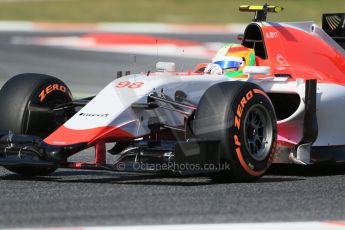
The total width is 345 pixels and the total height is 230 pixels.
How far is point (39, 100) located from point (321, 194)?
281 cm

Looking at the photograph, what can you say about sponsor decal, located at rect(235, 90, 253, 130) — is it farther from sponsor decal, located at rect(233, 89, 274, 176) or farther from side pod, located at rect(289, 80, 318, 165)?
side pod, located at rect(289, 80, 318, 165)

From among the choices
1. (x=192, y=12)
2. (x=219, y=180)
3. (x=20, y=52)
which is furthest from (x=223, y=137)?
(x=192, y=12)

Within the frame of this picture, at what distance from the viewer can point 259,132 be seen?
8172 millimetres

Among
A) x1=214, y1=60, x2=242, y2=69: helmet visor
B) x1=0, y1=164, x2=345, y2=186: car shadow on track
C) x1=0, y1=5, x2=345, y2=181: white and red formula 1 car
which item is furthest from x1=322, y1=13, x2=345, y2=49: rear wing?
x1=0, y1=164, x2=345, y2=186: car shadow on track

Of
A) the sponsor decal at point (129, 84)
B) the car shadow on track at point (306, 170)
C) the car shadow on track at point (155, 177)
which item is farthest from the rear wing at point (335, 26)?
the sponsor decal at point (129, 84)

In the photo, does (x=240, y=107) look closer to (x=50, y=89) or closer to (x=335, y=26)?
(x=50, y=89)

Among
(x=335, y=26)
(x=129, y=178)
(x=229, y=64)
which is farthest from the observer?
(x=335, y=26)

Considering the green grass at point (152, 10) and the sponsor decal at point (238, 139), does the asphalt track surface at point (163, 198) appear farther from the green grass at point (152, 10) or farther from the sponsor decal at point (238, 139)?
the green grass at point (152, 10)

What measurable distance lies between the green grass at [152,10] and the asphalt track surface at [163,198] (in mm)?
19004

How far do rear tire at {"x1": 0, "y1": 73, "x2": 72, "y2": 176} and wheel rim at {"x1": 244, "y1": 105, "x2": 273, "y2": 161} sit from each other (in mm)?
1828

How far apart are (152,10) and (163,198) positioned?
23.5 m

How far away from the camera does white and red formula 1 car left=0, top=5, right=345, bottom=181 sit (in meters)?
7.76

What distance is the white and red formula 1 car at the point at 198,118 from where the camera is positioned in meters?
7.76

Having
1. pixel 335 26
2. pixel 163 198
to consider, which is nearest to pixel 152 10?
pixel 335 26
